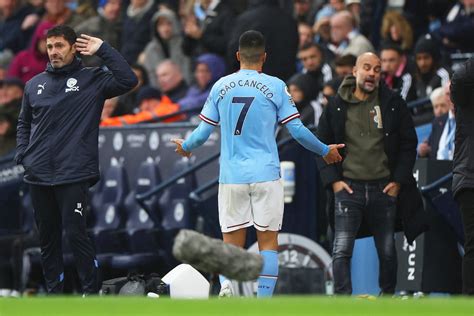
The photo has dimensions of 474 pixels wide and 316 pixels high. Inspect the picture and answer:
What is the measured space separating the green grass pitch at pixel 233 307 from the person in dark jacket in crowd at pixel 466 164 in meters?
2.70

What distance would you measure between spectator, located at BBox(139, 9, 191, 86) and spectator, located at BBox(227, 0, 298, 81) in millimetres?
3430

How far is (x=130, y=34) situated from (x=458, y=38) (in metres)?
6.14

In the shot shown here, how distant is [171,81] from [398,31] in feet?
10.8

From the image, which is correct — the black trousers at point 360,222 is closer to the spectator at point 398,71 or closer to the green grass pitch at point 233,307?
the spectator at point 398,71

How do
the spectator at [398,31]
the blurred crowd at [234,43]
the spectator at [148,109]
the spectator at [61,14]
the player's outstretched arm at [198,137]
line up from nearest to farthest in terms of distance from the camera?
1. the player's outstretched arm at [198,137]
2. the blurred crowd at [234,43]
3. the spectator at [398,31]
4. the spectator at [148,109]
5. the spectator at [61,14]

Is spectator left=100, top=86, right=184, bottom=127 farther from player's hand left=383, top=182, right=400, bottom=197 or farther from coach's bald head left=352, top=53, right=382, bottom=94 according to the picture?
player's hand left=383, top=182, right=400, bottom=197

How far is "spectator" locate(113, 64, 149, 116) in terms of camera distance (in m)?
20.2

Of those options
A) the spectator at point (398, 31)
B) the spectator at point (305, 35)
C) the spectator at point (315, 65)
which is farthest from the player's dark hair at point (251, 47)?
the spectator at point (305, 35)

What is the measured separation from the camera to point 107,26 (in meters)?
22.5

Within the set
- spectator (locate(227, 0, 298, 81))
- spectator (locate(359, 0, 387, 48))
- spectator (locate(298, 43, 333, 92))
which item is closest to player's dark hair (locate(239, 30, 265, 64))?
spectator (locate(227, 0, 298, 81))

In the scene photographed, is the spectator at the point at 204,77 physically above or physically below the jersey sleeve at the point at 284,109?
above

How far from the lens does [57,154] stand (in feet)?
44.5

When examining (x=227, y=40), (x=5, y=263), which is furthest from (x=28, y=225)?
(x=227, y=40)

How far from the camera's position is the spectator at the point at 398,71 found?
56.6 ft
